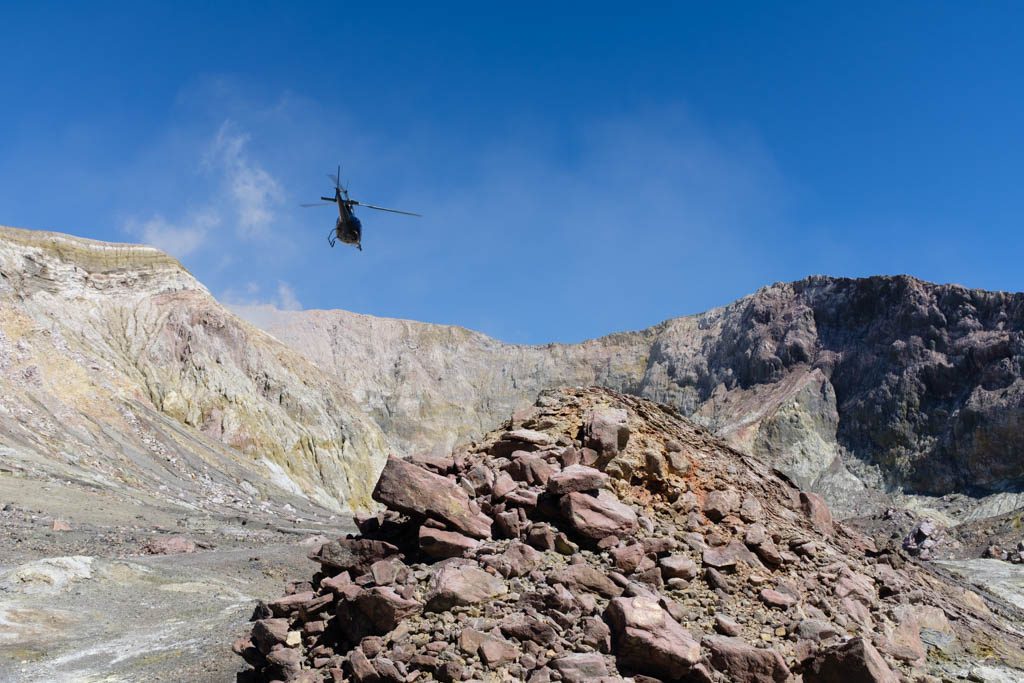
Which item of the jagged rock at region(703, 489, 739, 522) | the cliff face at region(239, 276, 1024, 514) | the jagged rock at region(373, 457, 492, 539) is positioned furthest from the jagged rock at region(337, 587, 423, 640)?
the cliff face at region(239, 276, 1024, 514)

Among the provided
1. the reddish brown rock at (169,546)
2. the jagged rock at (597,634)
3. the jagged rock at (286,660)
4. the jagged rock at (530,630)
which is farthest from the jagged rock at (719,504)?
the reddish brown rock at (169,546)

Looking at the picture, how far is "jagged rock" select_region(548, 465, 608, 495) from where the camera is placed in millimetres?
10578

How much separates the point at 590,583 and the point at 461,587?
5.35ft

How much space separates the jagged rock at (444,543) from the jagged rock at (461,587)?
59 centimetres

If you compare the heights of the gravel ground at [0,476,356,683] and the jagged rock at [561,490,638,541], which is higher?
the jagged rock at [561,490,638,541]

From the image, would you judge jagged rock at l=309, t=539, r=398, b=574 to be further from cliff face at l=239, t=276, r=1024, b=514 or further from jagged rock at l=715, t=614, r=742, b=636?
cliff face at l=239, t=276, r=1024, b=514

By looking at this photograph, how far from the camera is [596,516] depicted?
1032 centimetres

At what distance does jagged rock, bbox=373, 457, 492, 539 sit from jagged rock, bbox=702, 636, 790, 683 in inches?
138

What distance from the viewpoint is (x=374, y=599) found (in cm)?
939

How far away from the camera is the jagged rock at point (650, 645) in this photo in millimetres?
8180

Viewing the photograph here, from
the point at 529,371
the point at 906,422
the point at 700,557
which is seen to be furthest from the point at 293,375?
the point at 700,557

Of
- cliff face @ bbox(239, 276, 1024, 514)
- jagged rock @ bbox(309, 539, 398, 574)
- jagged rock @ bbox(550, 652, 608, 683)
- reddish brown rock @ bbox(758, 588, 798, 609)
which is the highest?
cliff face @ bbox(239, 276, 1024, 514)

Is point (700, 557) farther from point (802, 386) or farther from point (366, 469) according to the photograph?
point (802, 386)

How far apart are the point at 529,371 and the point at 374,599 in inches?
4408
